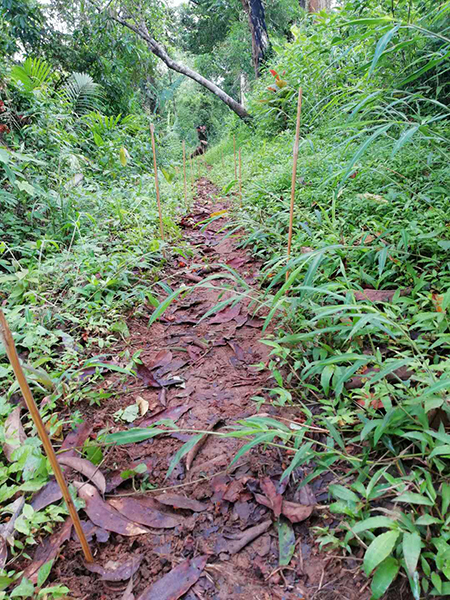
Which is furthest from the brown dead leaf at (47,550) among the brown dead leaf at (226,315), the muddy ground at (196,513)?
the brown dead leaf at (226,315)

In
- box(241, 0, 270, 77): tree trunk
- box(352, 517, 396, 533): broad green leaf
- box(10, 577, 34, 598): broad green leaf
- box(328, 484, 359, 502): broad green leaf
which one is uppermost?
box(241, 0, 270, 77): tree trunk

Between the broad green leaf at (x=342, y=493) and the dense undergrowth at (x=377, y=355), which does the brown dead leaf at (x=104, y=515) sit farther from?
the broad green leaf at (x=342, y=493)

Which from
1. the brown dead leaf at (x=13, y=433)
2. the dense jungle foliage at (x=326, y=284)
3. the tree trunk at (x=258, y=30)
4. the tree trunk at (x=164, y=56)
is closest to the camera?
the dense jungle foliage at (x=326, y=284)

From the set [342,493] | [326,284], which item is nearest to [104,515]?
[342,493]

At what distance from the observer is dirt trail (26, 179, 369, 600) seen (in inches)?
30.5

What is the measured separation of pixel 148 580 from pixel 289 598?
0.33 meters

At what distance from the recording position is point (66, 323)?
172 centimetres

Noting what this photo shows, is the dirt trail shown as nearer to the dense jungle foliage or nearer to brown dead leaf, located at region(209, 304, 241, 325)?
the dense jungle foliage

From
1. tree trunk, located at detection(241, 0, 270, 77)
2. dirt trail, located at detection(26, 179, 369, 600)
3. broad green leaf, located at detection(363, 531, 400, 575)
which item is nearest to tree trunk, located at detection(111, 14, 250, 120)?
tree trunk, located at detection(241, 0, 270, 77)

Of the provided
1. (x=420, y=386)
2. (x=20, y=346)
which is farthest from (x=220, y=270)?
(x=420, y=386)

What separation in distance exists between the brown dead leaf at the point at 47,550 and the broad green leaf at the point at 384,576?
29.0 inches

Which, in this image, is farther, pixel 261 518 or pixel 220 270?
pixel 220 270

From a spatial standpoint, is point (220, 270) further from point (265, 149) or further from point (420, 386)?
point (265, 149)

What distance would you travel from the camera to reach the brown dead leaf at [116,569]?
31.5 inches
